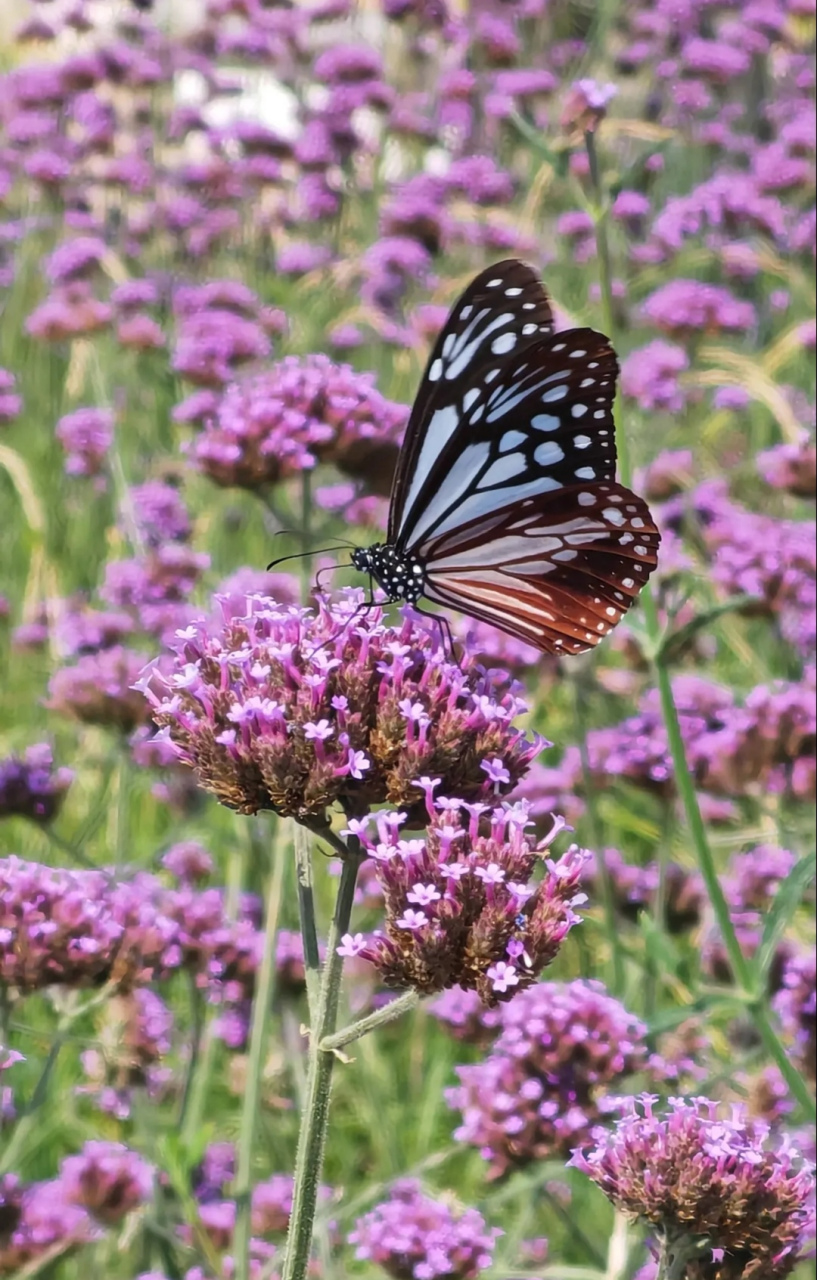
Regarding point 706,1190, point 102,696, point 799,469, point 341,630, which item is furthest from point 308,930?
point 799,469

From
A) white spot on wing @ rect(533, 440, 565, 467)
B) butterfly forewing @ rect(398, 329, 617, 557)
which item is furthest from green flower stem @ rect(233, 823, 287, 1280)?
white spot on wing @ rect(533, 440, 565, 467)

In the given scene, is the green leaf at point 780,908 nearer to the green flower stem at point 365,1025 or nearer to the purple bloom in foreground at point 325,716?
the purple bloom in foreground at point 325,716

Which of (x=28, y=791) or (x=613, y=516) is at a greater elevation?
(x=613, y=516)

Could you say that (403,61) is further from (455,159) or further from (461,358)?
(461,358)

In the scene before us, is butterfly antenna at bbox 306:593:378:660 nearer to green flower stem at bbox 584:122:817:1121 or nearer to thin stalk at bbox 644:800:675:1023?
green flower stem at bbox 584:122:817:1121

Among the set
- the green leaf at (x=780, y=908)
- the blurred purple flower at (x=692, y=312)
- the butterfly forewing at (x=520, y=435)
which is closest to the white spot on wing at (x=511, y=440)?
the butterfly forewing at (x=520, y=435)

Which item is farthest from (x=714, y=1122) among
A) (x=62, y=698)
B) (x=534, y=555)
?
(x=62, y=698)

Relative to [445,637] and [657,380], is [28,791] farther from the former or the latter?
[657,380]
